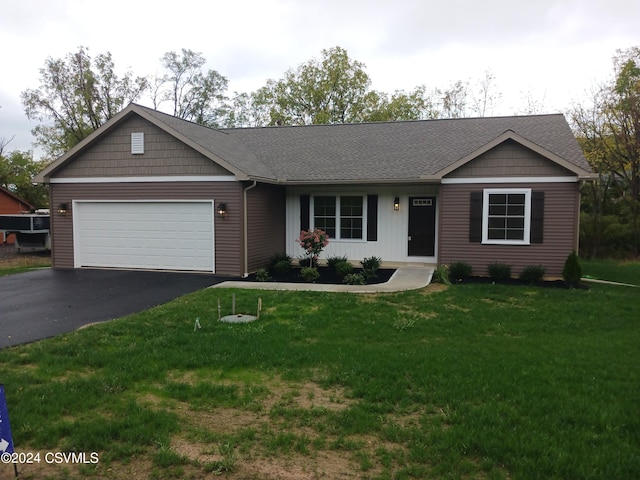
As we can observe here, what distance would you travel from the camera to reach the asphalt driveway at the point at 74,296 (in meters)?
7.59

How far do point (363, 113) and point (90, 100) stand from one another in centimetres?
1906

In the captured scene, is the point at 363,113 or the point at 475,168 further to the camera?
the point at 363,113

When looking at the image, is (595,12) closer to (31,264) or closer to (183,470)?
(183,470)

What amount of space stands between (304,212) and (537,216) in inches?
272

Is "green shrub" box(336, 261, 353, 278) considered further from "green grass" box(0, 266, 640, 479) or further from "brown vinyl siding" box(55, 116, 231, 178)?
"green grass" box(0, 266, 640, 479)

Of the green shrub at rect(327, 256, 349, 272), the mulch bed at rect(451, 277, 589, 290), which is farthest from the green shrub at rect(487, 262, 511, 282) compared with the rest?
the green shrub at rect(327, 256, 349, 272)

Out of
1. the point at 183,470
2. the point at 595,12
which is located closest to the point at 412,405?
the point at 183,470

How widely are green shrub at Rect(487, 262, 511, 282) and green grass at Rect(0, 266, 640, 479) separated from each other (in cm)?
432

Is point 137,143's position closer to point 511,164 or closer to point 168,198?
point 168,198

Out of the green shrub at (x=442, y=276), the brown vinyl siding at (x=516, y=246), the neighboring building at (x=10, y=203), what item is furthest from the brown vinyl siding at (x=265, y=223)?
the neighboring building at (x=10, y=203)

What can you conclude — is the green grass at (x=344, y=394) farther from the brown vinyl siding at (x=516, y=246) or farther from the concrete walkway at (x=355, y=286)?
the brown vinyl siding at (x=516, y=246)

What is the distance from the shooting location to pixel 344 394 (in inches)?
188

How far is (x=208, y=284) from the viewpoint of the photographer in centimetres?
1156

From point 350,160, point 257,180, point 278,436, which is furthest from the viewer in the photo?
point 350,160
